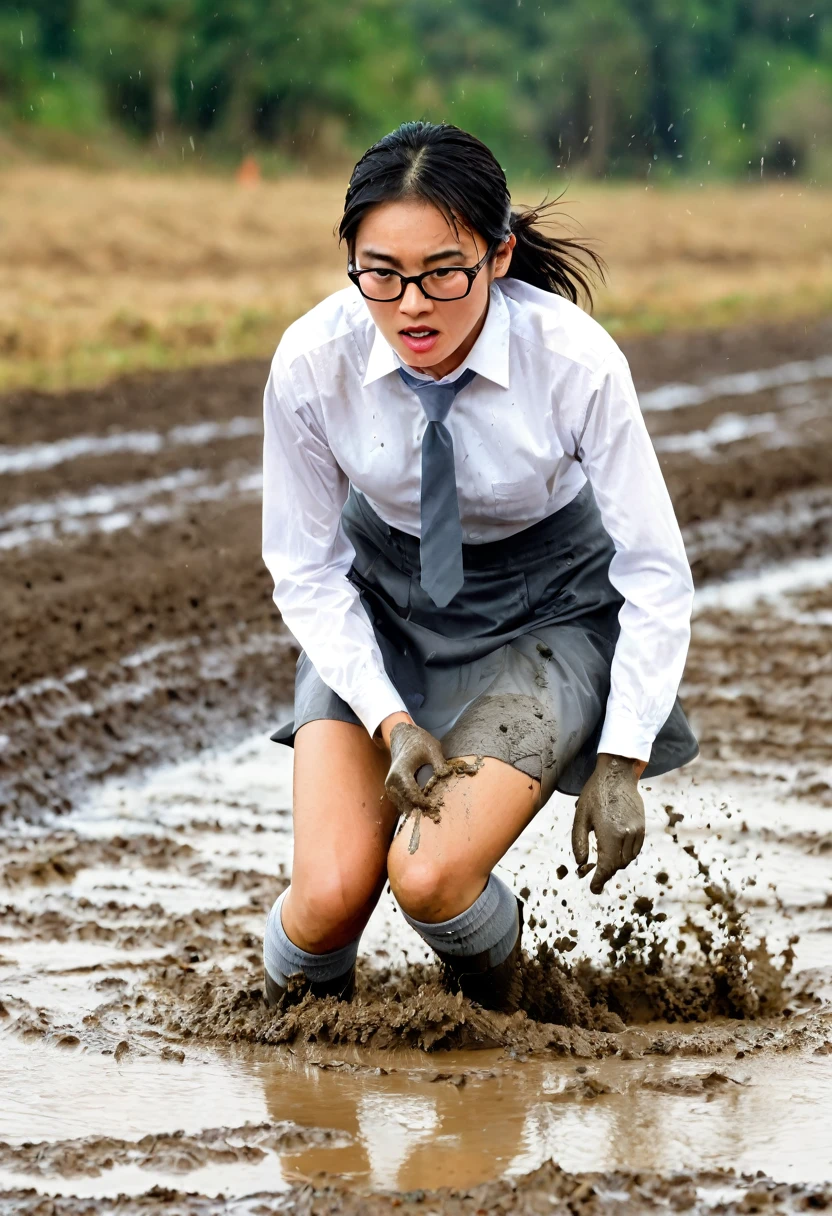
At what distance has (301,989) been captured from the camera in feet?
11.0

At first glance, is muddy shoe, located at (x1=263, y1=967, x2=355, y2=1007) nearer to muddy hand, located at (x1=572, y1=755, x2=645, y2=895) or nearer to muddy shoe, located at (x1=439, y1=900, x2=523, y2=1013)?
muddy shoe, located at (x1=439, y1=900, x2=523, y2=1013)

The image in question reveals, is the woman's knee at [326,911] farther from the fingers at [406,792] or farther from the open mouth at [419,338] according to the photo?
the open mouth at [419,338]

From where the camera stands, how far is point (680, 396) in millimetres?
13703

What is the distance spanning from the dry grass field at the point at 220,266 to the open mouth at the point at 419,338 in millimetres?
9597

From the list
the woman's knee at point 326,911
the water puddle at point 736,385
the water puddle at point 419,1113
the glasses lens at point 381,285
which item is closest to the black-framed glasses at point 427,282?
the glasses lens at point 381,285

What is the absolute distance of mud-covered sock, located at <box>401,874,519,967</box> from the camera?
3.17 metres

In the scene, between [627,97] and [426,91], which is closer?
[426,91]

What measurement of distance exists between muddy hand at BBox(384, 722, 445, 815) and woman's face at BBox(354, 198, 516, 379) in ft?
2.17

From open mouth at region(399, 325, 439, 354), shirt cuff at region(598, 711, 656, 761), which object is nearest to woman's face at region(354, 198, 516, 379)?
open mouth at region(399, 325, 439, 354)

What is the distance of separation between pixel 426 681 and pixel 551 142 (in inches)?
1831

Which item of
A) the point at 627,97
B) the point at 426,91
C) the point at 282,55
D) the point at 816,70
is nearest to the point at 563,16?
the point at 627,97

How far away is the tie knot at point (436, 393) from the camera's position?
10.5ft

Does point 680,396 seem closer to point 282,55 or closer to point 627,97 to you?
point 282,55

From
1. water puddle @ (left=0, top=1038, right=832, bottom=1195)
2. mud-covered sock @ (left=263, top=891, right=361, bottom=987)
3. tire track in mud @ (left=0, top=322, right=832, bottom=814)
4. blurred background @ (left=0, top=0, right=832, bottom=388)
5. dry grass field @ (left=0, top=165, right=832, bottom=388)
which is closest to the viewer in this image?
water puddle @ (left=0, top=1038, right=832, bottom=1195)
